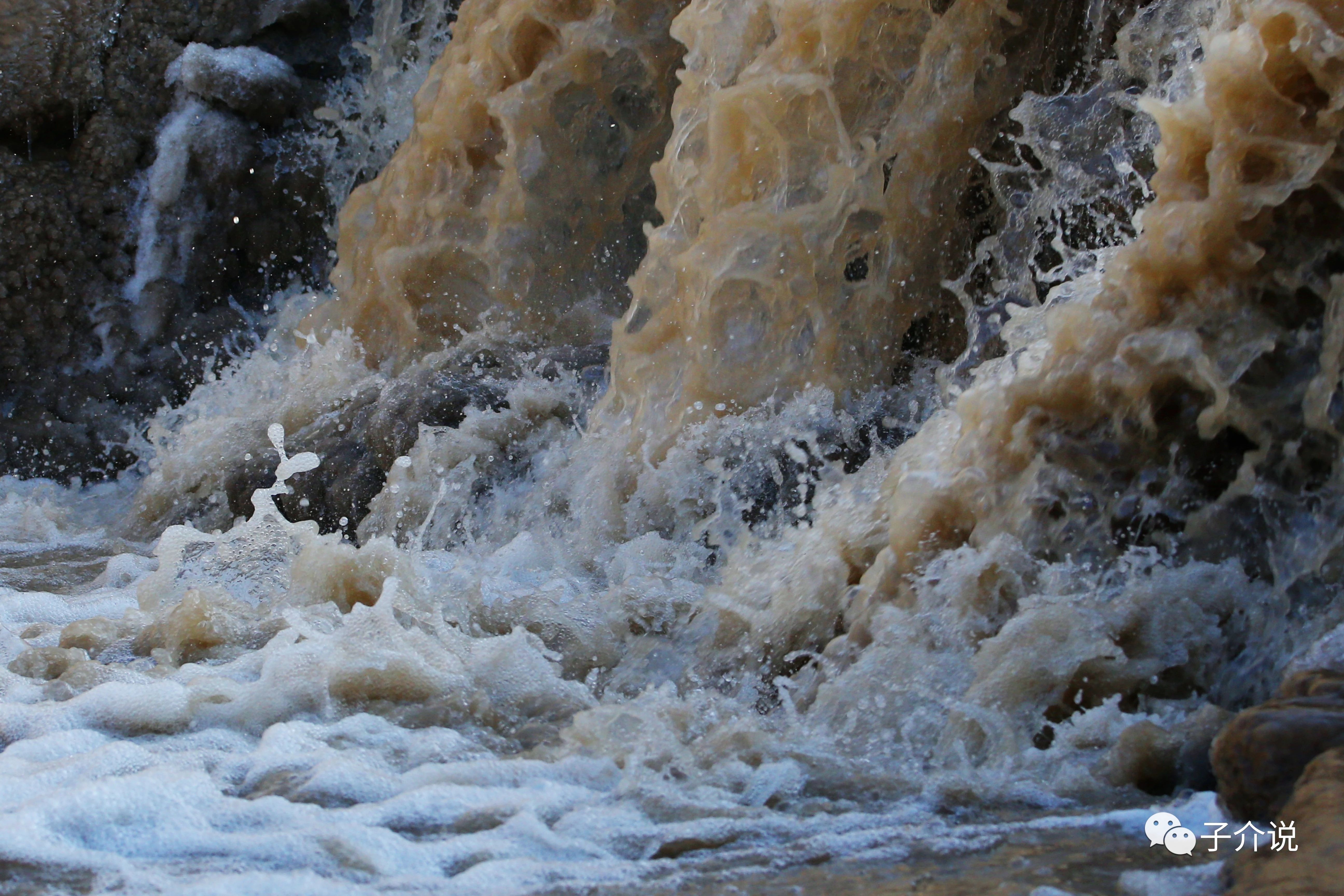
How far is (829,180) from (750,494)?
3.12ft

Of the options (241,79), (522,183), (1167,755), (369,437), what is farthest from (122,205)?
(1167,755)

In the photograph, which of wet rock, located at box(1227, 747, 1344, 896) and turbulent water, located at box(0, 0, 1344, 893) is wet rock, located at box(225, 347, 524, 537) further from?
wet rock, located at box(1227, 747, 1344, 896)

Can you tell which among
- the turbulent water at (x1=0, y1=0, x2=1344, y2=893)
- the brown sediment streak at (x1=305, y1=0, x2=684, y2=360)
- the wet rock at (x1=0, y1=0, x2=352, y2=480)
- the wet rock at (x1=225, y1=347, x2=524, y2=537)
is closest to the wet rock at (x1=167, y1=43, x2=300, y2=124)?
the wet rock at (x1=0, y1=0, x2=352, y2=480)

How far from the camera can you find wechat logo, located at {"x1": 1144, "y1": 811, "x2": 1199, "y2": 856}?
177 cm

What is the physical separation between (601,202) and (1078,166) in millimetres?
2331

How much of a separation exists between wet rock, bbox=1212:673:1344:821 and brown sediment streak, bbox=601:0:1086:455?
2.39 m

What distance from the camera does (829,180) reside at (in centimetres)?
412

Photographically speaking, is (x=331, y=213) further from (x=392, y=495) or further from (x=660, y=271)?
(x=660, y=271)

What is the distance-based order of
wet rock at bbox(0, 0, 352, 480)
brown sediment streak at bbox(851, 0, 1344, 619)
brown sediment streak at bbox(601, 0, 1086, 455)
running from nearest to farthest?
brown sediment streak at bbox(851, 0, 1344, 619) < brown sediment streak at bbox(601, 0, 1086, 455) < wet rock at bbox(0, 0, 352, 480)

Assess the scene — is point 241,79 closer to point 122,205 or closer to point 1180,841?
point 122,205

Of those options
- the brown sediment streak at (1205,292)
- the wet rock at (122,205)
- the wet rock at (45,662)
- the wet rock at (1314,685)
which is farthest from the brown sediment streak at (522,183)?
the wet rock at (1314,685)

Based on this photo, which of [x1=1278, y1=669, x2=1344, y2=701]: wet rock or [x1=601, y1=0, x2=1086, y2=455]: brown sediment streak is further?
[x1=601, y1=0, x2=1086, y2=455]: brown sediment streak

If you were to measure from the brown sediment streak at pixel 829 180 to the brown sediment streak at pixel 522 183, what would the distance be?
1.32 metres

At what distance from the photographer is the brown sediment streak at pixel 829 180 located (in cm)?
406
